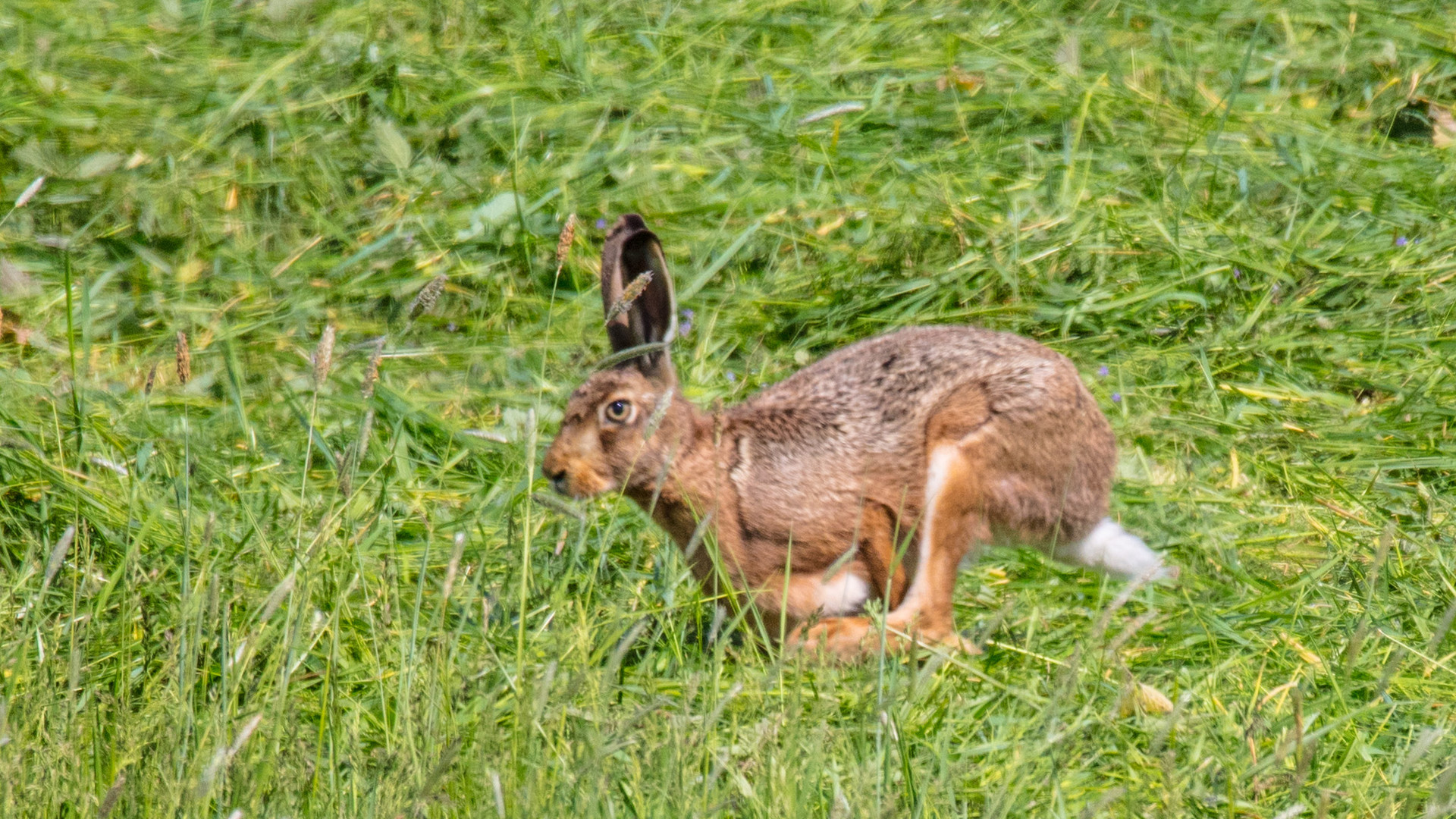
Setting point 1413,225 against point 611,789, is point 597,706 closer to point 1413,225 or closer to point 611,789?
point 611,789

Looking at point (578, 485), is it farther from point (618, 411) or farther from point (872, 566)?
point (872, 566)

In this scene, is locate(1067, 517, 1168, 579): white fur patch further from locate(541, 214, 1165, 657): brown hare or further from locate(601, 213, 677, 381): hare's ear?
locate(601, 213, 677, 381): hare's ear

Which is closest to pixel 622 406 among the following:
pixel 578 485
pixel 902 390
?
pixel 578 485

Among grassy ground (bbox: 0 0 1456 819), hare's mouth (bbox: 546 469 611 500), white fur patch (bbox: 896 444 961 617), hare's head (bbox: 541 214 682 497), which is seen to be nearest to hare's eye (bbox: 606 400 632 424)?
hare's head (bbox: 541 214 682 497)

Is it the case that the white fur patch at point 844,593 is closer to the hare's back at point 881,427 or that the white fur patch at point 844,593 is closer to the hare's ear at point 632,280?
the hare's back at point 881,427

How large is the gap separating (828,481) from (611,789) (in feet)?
5.12

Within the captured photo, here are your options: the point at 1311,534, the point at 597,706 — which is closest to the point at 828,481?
the point at 1311,534

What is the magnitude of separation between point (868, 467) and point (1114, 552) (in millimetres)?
637

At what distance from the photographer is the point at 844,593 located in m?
3.97

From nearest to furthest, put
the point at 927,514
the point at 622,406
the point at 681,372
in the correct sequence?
the point at 622,406, the point at 927,514, the point at 681,372

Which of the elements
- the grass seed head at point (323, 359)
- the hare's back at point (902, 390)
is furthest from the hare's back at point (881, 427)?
the grass seed head at point (323, 359)

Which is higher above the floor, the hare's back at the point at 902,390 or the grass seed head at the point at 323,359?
the grass seed head at the point at 323,359

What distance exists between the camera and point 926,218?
531 centimetres

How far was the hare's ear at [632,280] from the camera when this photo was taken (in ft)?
12.2
